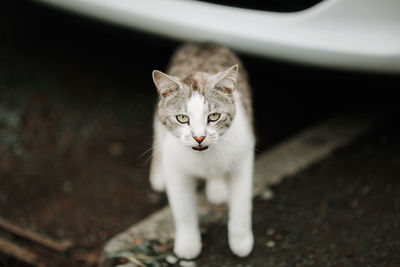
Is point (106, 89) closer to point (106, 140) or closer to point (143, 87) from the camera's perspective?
point (143, 87)

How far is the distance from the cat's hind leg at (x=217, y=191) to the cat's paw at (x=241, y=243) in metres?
0.42

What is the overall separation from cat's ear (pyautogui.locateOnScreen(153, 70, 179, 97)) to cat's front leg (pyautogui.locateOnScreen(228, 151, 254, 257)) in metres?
0.49

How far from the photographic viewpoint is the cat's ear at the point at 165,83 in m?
2.07

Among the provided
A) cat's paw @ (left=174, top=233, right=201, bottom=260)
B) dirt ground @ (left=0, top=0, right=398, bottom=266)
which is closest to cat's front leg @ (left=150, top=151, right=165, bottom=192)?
dirt ground @ (left=0, top=0, right=398, bottom=266)

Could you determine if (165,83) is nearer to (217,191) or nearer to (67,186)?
(217,191)

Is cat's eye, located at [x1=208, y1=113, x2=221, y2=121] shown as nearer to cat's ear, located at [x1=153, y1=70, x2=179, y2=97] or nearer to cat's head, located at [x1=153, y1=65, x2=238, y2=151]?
cat's head, located at [x1=153, y1=65, x2=238, y2=151]

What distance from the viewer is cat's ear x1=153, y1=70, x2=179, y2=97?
2.07 m

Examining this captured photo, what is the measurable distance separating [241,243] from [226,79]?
820mm

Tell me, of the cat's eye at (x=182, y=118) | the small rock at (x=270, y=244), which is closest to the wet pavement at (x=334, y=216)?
the small rock at (x=270, y=244)

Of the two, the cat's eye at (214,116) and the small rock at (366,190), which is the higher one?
the cat's eye at (214,116)

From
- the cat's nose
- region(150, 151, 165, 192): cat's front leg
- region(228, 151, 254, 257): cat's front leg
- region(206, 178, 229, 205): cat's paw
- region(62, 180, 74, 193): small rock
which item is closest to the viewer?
the cat's nose

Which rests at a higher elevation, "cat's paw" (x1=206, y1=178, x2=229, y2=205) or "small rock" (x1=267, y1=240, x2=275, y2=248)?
"cat's paw" (x1=206, y1=178, x2=229, y2=205)

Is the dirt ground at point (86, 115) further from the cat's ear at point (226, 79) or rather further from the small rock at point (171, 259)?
the cat's ear at point (226, 79)

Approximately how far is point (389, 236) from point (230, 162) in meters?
0.94
